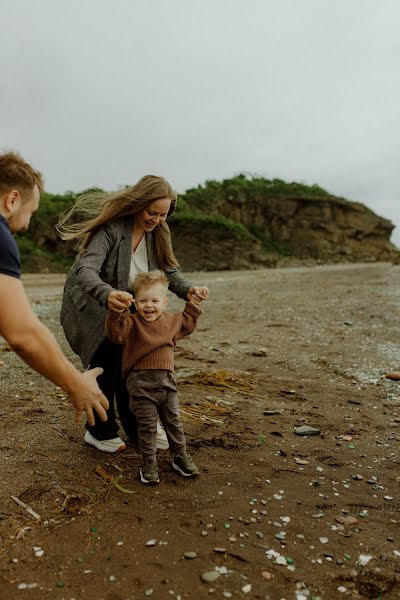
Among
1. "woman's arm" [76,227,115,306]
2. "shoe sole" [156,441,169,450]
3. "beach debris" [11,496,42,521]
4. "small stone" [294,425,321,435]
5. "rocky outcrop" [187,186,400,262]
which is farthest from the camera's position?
"rocky outcrop" [187,186,400,262]

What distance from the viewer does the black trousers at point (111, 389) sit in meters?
4.05

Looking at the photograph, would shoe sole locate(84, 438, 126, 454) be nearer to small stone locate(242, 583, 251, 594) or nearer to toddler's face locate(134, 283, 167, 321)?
toddler's face locate(134, 283, 167, 321)

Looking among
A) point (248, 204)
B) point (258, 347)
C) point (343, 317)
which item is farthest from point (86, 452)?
point (248, 204)

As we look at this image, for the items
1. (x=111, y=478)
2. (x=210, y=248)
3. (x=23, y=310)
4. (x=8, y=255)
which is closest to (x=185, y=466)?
(x=111, y=478)

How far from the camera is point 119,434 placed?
4.69m

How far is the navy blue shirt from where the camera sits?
2.45 m

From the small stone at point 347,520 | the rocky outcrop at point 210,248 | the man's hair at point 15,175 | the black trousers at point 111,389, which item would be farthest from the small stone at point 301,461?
the rocky outcrop at point 210,248

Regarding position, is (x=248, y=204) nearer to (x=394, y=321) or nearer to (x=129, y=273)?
(x=394, y=321)

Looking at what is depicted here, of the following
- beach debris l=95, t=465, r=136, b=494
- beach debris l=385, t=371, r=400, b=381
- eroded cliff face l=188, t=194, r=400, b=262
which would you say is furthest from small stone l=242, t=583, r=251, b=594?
eroded cliff face l=188, t=194, r=400, b=262

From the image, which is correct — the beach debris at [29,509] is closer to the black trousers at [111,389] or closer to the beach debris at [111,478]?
the beach debris at [111,478]

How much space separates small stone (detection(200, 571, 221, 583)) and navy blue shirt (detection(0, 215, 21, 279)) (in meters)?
→ 1.79

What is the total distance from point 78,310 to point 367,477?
2527mm

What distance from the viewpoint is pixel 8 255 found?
2.47m

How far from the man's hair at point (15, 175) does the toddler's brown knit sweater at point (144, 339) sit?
3.46ft
